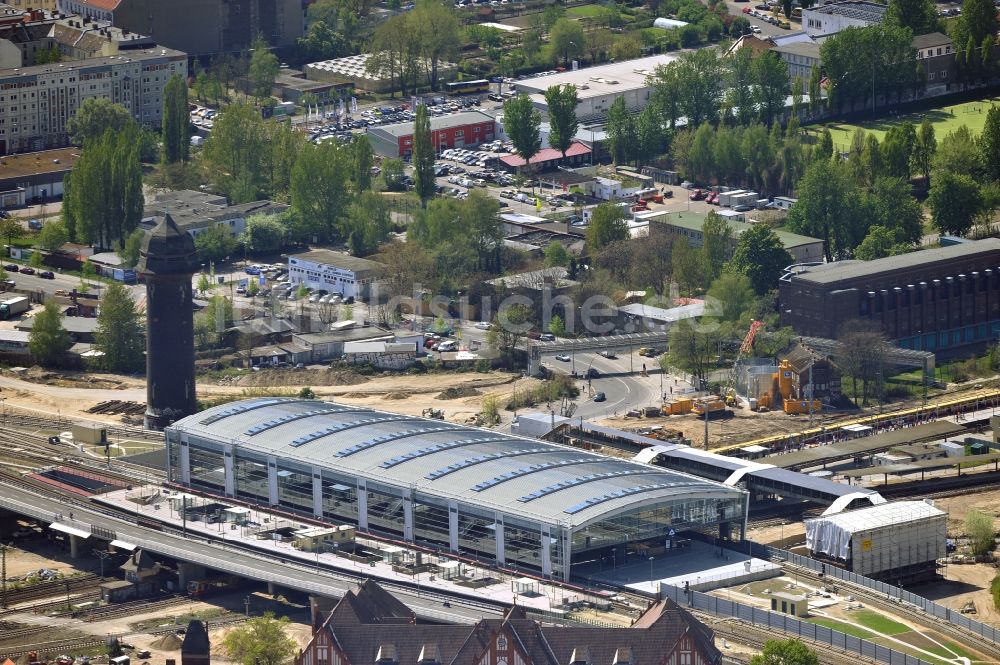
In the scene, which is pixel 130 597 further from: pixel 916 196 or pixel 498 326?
pixel 916 196

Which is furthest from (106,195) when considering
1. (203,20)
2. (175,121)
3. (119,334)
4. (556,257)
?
(203,20)

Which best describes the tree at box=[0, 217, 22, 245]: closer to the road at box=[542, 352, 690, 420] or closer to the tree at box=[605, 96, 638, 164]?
the road at box=[542, 352, 690, 420]

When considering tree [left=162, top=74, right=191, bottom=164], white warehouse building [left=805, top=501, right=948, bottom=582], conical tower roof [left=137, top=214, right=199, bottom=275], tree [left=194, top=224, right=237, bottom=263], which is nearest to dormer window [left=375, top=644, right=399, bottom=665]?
white warehouse building [left=805, top=501, right=948, bottom=582]

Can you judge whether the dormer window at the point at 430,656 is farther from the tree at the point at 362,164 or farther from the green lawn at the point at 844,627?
the tree at the point at 362,164

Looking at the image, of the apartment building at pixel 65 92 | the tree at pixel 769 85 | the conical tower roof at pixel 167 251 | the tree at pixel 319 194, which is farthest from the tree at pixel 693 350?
the apartment building at pixel 65 92

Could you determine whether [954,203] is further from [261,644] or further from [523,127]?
[261,644]

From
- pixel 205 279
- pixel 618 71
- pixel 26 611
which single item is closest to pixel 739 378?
pixel 205 279
